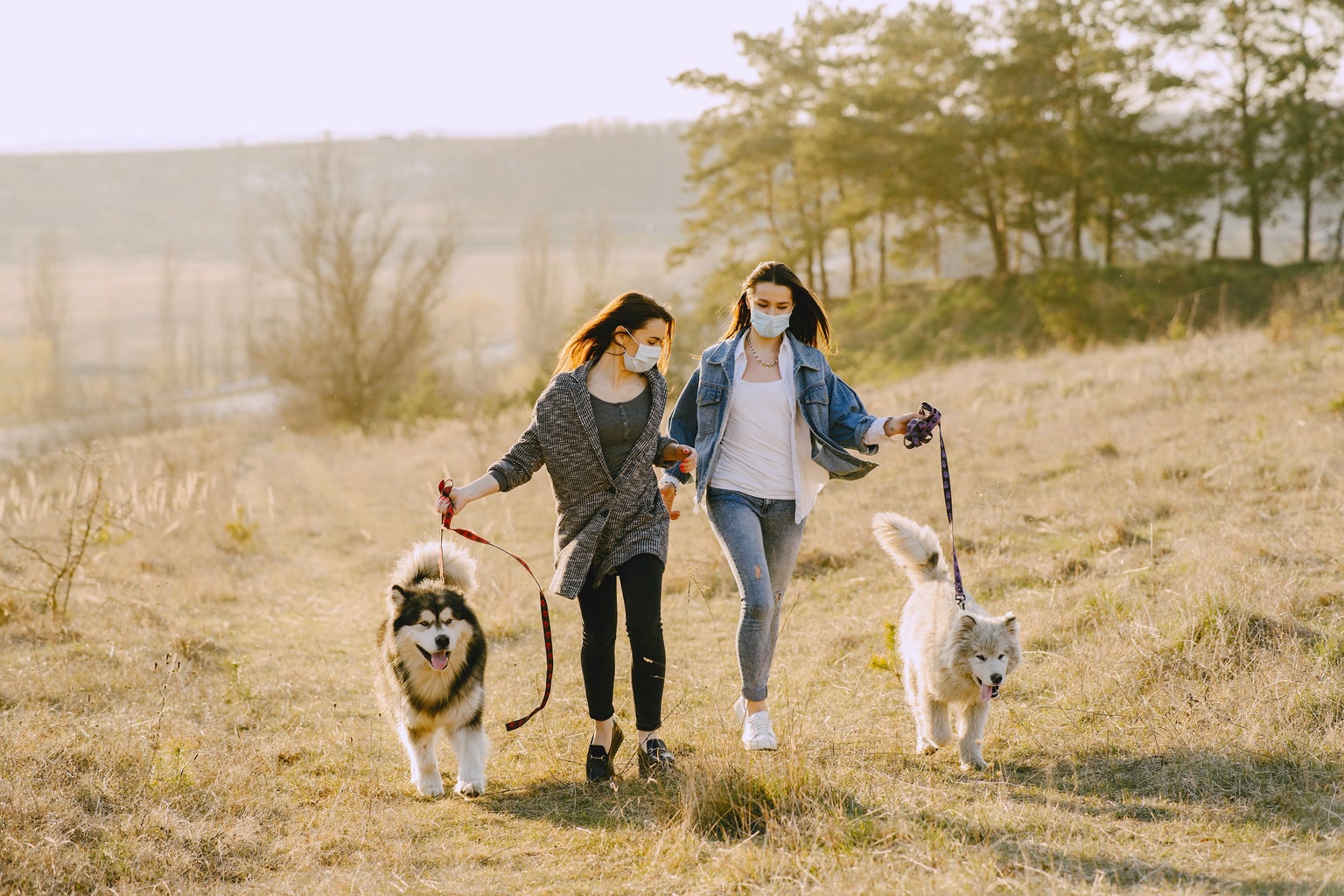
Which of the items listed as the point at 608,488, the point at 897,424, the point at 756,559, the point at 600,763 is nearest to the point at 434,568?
the point at 608,488

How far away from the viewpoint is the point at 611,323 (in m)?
4.73

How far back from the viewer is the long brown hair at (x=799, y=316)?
5000 mm

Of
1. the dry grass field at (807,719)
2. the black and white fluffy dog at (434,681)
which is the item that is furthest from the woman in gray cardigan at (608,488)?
the black and white fluffy dog at (434,681)

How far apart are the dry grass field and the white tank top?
37.6 inches

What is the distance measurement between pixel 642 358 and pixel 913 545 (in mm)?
1744

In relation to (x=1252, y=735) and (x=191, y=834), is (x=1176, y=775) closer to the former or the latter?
(x=1252, y=735)

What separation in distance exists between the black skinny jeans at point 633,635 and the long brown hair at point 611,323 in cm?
99

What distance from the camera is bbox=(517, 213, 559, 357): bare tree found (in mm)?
50625

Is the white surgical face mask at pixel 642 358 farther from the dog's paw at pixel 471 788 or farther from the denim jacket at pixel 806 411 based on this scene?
the dog's paw at pixel 471 788

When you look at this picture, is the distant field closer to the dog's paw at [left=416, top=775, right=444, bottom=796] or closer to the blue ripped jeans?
the blue ripped jeans

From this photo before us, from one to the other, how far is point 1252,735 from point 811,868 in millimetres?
2305

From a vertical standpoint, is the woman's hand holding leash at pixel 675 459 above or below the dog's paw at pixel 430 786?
above

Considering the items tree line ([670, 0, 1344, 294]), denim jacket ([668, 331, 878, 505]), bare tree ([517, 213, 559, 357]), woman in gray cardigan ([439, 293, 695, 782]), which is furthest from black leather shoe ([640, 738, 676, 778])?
bare tree ([517, 213, 559, 357])

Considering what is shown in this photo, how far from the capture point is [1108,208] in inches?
1136
